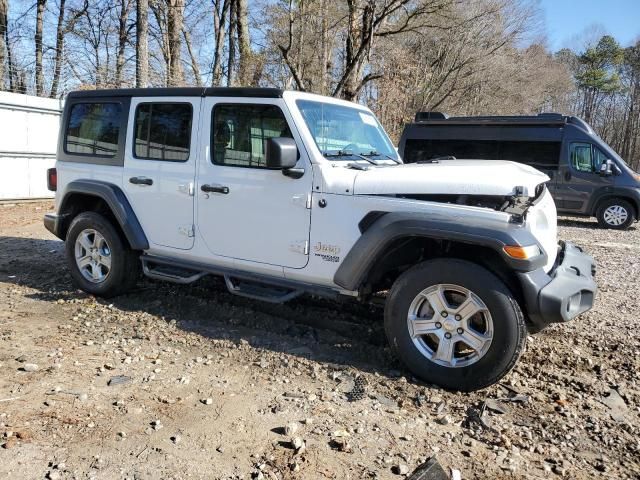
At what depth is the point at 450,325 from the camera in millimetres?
3498

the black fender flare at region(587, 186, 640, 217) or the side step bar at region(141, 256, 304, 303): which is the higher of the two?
the black fender flare at region(587, 186, 640, 217)

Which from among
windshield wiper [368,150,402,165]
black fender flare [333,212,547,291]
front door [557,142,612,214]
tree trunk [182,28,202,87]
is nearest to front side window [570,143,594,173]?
front door [557,142,612,214]

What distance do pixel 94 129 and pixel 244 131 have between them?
1962mm

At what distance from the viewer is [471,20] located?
911 inches

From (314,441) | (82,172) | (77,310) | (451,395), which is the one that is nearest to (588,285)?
(451,395)

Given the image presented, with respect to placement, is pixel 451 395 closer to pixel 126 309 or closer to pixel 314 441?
pixel 314 441

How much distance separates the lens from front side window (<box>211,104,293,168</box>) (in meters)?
4.19

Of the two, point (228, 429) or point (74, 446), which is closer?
point (74, 446)

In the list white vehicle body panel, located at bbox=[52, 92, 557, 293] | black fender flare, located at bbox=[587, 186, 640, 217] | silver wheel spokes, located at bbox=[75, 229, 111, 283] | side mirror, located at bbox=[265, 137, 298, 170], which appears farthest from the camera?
black fender flare, located at bbox=[587, 186, 640, 217]

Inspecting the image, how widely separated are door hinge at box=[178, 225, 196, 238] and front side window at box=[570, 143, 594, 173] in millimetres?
10398

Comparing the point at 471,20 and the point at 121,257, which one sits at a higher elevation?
the point at 471,20

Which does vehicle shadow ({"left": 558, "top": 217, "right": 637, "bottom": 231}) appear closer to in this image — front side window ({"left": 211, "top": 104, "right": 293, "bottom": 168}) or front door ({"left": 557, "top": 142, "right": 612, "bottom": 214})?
front door ({"left": 557, "top": 142, "right": 612, "bottom": 214})

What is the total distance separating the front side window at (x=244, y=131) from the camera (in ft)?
13.7

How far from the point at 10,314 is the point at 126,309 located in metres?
1.00
